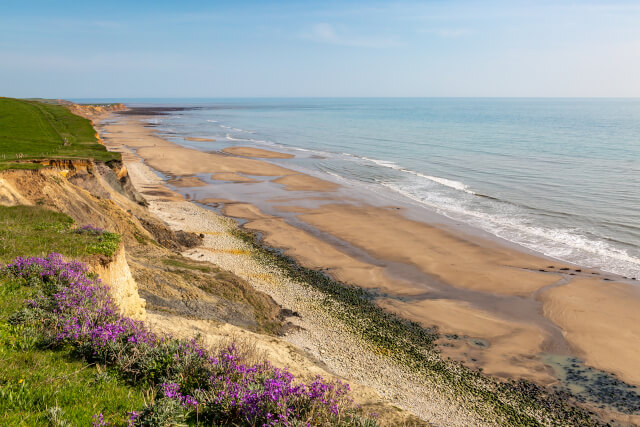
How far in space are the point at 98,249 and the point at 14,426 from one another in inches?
257

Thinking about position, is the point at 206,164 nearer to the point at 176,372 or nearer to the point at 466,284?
the point at 466,284

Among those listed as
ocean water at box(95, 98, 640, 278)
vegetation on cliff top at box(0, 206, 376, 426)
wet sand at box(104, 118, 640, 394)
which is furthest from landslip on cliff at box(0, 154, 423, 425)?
ocean water at box(95, 98, 640, 278)

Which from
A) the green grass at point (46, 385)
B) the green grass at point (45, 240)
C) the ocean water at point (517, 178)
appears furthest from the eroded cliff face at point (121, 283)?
the ocean water at point (517, 178)

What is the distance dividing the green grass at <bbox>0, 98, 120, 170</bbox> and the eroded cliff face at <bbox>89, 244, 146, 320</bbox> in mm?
13100

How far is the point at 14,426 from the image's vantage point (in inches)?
182

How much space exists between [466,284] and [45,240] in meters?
18.5

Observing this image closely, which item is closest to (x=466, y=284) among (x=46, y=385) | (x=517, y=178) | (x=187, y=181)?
(x=46, y=385)

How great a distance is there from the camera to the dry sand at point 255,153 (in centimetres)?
6388

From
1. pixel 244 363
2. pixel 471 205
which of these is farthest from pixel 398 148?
pixel 244 363

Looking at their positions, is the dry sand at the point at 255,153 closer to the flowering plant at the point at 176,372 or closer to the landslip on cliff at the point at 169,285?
the landslip on cliff at the point at 169,285

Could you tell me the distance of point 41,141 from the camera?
33875 mm

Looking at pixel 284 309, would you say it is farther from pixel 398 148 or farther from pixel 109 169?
pixel 398 148

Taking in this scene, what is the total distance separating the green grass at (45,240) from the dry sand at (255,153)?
51.0 m

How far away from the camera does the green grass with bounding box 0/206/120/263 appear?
10119 millimetres
